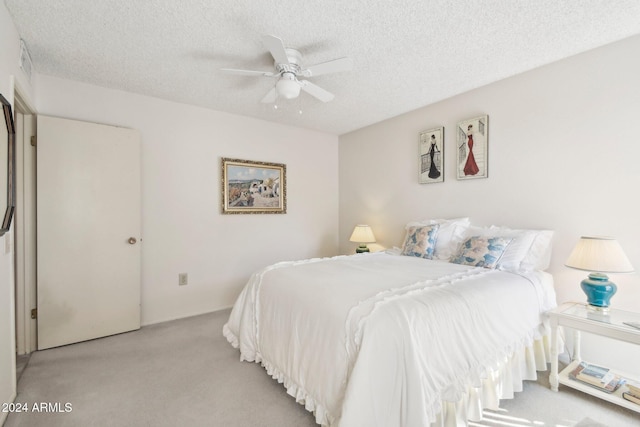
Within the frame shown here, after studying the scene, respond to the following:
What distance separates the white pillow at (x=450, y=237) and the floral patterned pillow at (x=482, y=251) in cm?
24

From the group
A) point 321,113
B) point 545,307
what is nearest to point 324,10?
point 321,113

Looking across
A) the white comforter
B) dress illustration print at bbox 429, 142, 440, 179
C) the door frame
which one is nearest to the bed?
the white comforter

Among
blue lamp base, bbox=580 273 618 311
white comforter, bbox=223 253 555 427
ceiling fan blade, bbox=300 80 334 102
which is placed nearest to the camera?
white comforter, bbox=223 253 555 427

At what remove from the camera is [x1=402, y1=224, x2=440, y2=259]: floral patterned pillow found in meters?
2.90

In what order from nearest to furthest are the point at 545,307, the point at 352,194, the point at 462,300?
the point at 462,300 → the point at 545,307 → the point at 352,194

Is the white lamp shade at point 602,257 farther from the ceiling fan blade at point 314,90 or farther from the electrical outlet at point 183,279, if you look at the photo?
the electrical outlet at point 183,279

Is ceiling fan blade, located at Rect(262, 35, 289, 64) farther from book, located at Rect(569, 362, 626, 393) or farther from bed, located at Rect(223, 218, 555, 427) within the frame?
book, located at Rect(569, 362, 626, 393)

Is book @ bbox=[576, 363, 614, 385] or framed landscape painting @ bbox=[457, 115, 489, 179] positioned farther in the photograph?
framed landscape painting @ bbox=[457, 115, 489, 179]

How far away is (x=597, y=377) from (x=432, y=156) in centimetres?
237

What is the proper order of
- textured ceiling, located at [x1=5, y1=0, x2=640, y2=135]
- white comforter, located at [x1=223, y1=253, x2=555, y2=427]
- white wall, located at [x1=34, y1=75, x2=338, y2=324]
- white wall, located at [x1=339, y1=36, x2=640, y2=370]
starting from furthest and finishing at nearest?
white wall, located at [x1=34, y1=75, x2=338, y2=324]
white wall, located at [x1=339, y1=36, x2=640, y2=370]
textured ceiling, located at [x1=5, y1=0, x2=640, y2=135]
white comforter, located at [x1=223, y1=253, x2=555, y2=427]

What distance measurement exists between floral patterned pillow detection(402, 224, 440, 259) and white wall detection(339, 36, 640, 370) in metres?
0.44

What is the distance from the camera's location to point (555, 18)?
1.87m

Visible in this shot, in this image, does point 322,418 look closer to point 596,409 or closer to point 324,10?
point 596,409

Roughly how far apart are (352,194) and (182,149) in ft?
8.18
